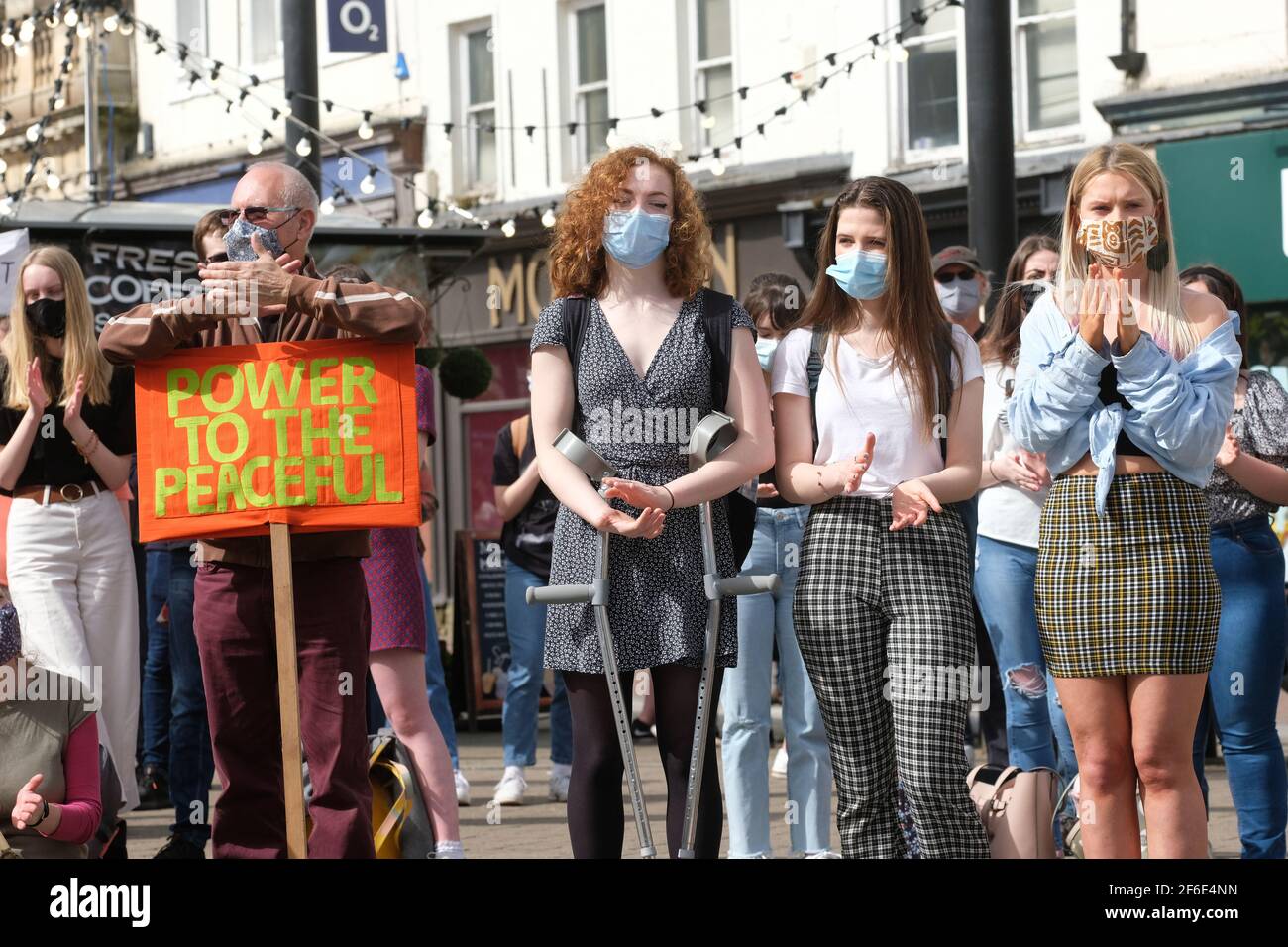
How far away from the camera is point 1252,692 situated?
18.7ft

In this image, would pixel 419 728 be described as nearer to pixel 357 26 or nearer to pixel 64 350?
pixel 64 350

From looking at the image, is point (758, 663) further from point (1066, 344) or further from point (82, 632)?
point (82, 632)

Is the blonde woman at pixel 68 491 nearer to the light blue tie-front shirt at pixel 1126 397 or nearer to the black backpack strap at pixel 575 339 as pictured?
the black backpack strap at pixel 575 339

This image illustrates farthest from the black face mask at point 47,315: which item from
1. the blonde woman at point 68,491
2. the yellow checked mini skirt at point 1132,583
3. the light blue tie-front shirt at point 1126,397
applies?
the yellow checked mini skirt at point 1132,583

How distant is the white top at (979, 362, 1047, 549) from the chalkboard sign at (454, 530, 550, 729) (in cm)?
578

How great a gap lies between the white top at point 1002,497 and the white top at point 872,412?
119cm

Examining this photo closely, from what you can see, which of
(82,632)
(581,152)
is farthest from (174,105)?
(82,632)

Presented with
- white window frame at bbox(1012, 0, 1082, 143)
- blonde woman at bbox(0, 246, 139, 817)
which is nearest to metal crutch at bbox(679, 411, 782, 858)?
blonde woman at bbox(0, 246, 139, 817)

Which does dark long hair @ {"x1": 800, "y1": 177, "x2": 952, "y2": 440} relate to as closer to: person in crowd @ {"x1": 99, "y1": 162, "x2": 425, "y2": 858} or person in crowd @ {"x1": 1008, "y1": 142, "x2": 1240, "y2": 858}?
person in crowd @ {"x1": 1008, "y1": 142, "x2": 1240, "y2": 858}

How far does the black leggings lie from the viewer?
191 inches

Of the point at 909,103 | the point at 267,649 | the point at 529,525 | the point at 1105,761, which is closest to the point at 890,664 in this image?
the point at 1105,761

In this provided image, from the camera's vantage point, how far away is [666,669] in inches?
195

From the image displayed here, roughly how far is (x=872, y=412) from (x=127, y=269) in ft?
26.1

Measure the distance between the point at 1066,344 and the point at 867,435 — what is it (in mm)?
536
